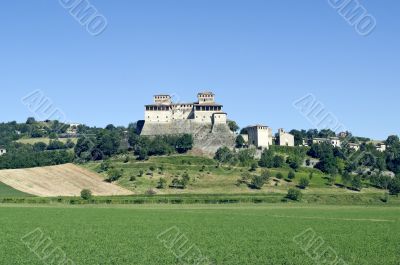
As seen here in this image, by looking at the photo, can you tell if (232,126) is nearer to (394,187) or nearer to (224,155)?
(224,155)

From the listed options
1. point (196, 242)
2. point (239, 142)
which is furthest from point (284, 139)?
point (196, 242)

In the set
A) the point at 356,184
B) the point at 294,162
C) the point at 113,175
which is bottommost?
the point at 356,184

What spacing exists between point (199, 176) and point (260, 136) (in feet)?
149

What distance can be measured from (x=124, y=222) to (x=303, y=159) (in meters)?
123

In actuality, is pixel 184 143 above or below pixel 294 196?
above

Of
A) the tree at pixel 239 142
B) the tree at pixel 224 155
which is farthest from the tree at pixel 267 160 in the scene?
the tree at pixel 239 142

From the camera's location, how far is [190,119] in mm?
175750

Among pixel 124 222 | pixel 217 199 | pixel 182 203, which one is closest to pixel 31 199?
pixel 182 203

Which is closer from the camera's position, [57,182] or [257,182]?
[57,182]

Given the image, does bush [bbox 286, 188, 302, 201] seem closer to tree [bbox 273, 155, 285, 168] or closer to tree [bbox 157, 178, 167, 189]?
tree [bbox 157, 178, 167, 189]

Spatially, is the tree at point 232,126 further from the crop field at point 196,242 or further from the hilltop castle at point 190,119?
the crop field at point 196,242

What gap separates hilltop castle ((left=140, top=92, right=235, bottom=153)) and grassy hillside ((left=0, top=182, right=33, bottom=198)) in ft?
228

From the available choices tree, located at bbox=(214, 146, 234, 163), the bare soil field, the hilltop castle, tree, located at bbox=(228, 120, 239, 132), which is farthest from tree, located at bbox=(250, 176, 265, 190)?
tree, located at bbox=(228, 120, 239, 132)

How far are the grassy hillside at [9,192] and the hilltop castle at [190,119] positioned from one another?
69.6 metres
